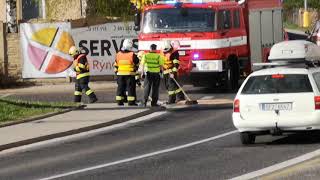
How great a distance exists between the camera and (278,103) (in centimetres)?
1423

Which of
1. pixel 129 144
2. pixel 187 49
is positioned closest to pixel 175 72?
pixel 187 49

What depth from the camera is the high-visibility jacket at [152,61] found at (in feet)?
73.4

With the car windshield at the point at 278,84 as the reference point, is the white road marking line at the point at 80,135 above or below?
below

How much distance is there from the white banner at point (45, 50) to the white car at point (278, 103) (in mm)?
17201

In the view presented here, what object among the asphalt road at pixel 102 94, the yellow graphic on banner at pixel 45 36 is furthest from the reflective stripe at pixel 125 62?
the yellow graphic on banner at pixel 45 36

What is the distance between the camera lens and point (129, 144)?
1573cm

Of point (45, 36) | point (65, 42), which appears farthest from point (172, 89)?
point (45, 36)

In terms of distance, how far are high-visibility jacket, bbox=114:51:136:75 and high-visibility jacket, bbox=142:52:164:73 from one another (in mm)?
338

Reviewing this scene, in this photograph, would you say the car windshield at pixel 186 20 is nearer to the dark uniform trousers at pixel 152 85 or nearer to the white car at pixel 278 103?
the dark uniform trousers at pixel 152 85

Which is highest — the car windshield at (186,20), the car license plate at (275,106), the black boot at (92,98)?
the car windshield at (186,20)

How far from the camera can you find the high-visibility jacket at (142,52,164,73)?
2236cm

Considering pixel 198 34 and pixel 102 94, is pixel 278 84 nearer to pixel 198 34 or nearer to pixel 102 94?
pixel 198 34

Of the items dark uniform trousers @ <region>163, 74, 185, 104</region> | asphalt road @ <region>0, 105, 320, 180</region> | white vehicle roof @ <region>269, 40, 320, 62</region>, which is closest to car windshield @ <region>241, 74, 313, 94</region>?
asphalt road @ <region>0, 105, 320, 180</region>

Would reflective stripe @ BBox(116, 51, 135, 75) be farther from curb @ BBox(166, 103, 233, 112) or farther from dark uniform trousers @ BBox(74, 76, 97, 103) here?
curb @ BBox(166, 103, 233, 112)
